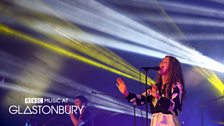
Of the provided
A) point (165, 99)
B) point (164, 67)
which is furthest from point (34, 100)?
point (165, 99)

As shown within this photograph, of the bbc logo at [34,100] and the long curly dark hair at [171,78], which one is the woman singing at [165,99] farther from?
the bbc logo at [34,100]

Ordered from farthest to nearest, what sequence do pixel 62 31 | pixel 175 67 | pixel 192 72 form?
pixel 62 31
pixel 192 72
pixel 175 67

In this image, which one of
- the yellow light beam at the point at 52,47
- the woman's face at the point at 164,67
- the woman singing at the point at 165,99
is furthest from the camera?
the yellow light beam at the point at 52,47

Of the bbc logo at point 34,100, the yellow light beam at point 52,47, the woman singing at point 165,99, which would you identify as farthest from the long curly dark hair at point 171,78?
the bbc logo at point 34,100

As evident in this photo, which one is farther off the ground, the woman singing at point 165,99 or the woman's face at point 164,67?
the woman's face at point 164,67

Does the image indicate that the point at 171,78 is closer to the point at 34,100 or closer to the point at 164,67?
the point at 164,67

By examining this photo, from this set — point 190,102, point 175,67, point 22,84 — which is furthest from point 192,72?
point 22,84

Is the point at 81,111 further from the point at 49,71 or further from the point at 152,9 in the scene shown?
the point at 152,9

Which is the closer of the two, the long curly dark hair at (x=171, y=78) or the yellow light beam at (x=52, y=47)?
the long curly dark hair at (x=171, y=78)

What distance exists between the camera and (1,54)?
6148 mm

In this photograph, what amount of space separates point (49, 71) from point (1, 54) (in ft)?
2.58

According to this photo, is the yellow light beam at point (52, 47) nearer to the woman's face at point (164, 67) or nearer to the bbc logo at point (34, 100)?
the bbc logo at point (34, 100)

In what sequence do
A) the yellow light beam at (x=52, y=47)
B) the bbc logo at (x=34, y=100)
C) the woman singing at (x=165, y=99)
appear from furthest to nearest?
1. the bbc logo at (x=34, y=100)
2. the yellow light beam at (x=52, y=47)
3. the woman singing at (x=165, y=99)

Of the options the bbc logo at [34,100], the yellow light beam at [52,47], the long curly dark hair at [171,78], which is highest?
the yellow light beam at [52,47]
